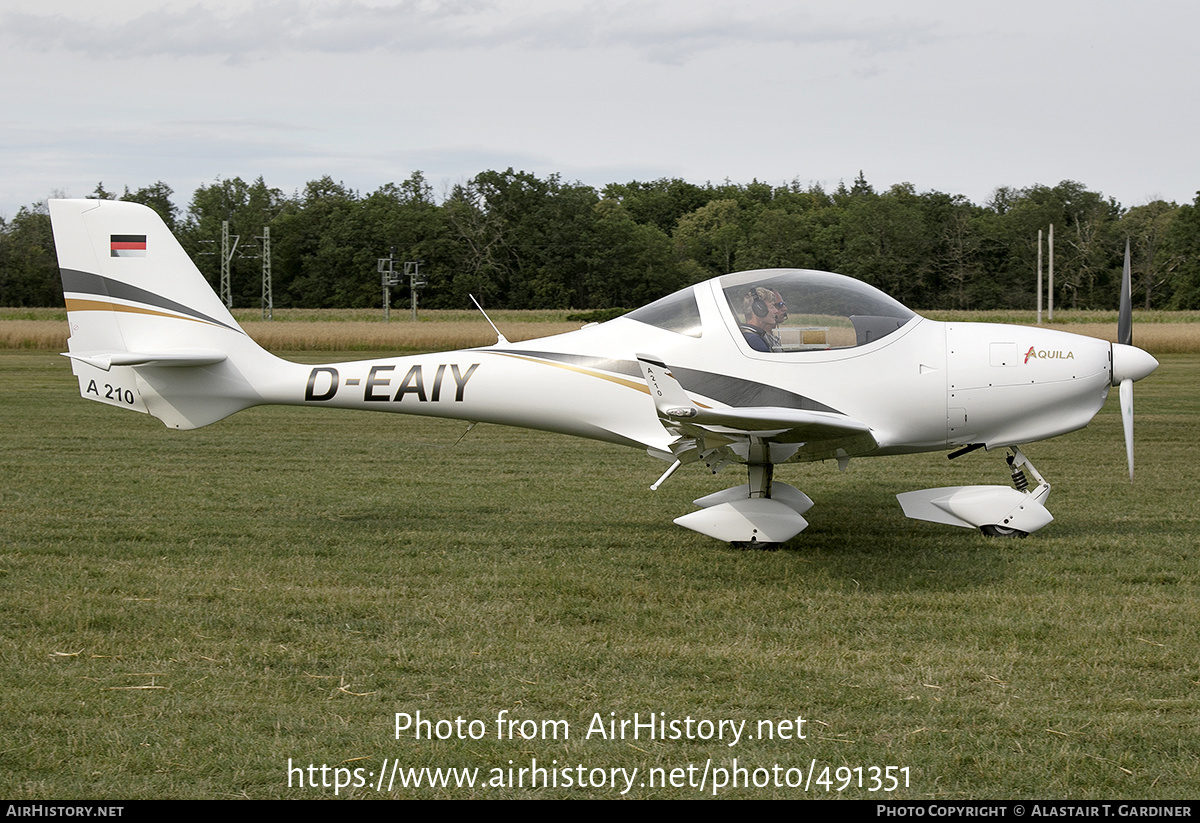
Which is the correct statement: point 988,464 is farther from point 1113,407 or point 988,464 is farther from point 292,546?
point 292,546

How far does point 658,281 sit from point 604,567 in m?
58.8

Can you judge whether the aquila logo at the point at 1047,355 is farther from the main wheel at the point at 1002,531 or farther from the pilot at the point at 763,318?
the pilot at the point at 763,318

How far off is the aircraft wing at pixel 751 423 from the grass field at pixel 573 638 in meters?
0.88

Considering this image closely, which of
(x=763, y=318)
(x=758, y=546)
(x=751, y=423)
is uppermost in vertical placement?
(x=763, y=318)

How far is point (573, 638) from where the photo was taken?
5457mm

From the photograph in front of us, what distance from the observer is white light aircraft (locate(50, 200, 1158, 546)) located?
24.0ft

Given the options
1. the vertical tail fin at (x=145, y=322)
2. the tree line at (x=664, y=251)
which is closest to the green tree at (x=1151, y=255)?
the tree line at (x=664, y=251)

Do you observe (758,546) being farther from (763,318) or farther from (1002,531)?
(1002,531)

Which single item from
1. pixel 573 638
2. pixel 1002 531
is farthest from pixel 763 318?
pixel 573 638

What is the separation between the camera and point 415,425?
1611 centimetres

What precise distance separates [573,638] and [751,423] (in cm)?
176

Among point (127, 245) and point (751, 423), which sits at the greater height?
point (127, 245)

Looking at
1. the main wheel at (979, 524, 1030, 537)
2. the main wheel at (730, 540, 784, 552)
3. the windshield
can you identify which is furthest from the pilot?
the main wheel at (979, 524, 1030, 537)
